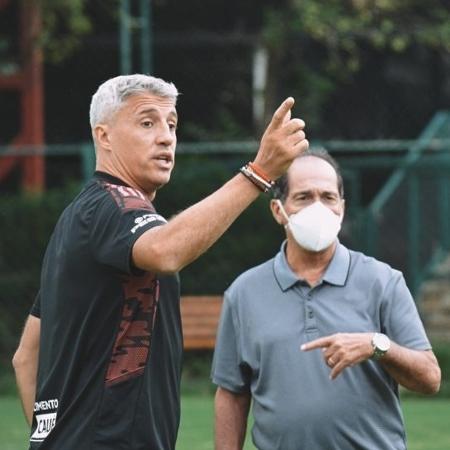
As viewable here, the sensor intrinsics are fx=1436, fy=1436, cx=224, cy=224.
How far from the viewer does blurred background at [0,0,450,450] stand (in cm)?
1398

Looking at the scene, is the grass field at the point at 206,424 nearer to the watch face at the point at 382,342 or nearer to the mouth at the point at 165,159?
the watch face at the point at 382,342

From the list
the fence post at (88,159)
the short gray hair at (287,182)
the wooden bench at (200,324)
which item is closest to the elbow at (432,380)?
the short gray hair at (287,182)

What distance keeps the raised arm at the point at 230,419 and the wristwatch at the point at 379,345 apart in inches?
27.0

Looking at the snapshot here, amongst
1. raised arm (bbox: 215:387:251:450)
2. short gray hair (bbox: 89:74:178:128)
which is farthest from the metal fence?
short gray hair (bbox: 89:74:178:128)

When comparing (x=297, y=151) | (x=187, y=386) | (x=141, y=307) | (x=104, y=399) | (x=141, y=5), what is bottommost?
(x=187, y=386)

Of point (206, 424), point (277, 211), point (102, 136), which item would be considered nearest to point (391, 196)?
point (206, 424)

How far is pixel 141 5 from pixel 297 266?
1195cm

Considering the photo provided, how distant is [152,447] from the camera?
4344mm

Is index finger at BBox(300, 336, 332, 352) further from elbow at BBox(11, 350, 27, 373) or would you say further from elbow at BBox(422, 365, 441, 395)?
elbow at BBox(11, 350, 27, 373)

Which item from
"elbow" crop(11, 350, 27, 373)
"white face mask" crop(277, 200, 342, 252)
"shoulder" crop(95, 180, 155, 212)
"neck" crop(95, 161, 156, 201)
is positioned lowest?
"elbow" crop(11, 350, 27, 373)

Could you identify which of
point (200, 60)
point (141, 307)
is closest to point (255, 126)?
point (200, 60)

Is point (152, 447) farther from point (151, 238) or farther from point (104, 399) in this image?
point (151, 238)

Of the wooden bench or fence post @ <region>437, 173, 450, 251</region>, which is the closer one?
the wooden bench

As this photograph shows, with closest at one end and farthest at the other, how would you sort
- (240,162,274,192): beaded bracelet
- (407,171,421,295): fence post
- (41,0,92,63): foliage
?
1. (240,162,274,192): beaded bracelet
2. (407,171,421,295): fence post
3. (41,0,92,63): foliage
